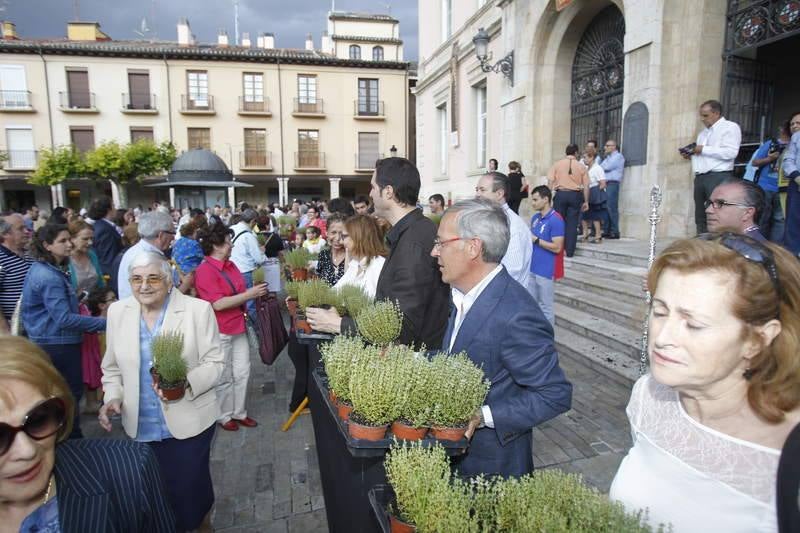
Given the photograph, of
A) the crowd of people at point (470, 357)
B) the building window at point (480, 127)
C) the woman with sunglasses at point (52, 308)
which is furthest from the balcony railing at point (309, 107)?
the woman with sunglasses at point (52, 308)

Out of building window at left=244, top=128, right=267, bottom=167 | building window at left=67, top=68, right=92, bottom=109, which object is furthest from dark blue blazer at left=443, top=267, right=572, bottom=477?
building window at left=67, top=68, right=92, bottom=109

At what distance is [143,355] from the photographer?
2732 mm

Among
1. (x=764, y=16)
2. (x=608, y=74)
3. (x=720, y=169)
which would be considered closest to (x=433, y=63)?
(x=608, y=74)

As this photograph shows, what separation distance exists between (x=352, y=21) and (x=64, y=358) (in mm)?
40730

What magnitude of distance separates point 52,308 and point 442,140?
19.2 metres

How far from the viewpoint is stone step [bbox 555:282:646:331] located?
584 cm

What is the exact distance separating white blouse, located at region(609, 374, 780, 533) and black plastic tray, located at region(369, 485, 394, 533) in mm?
739

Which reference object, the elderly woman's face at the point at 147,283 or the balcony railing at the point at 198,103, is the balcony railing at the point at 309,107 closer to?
the balcony railing at the point at 198,103

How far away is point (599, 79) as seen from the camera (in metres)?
11.0

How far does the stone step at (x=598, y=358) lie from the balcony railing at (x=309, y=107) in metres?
31.4

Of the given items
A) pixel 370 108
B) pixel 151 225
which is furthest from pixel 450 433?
pixel 370 108

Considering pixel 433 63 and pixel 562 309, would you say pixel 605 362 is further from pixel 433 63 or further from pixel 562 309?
pixel 433 63

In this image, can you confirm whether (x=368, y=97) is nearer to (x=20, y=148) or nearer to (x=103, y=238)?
(x=20, y=148)

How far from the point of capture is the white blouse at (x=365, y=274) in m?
3.57
